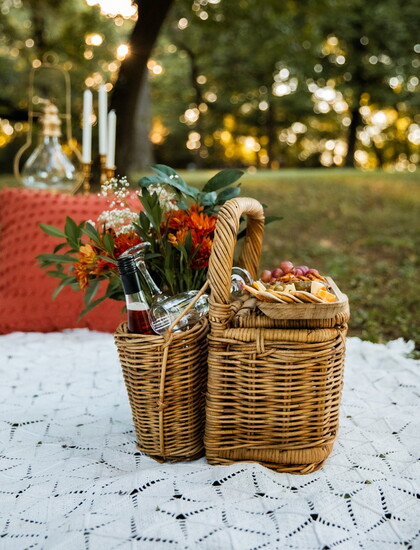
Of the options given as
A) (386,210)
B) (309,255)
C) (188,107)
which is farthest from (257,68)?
(309,255)

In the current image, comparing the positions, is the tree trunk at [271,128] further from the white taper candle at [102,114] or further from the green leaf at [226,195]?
the green leaf at [226,195]

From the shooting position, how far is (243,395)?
1233 millimetres

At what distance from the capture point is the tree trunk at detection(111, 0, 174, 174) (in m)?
3.82

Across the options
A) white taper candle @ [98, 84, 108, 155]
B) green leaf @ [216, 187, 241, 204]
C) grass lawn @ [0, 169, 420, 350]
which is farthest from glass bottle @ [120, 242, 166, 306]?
grass lawn @ [0, 169, 420, 350]

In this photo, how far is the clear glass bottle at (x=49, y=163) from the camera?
2.54 meters

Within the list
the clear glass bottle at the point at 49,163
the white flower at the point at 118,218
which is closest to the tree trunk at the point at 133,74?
the clear glass bottle at the point at 49,163

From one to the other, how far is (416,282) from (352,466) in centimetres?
228

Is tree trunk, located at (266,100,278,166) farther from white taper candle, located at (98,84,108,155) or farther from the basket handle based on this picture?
Result: the basket handle

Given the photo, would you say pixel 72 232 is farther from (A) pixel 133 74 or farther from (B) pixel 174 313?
(A) pixel 133 74

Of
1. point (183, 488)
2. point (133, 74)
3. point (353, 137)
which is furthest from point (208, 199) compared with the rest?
point (353, 137)

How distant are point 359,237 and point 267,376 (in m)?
3.23

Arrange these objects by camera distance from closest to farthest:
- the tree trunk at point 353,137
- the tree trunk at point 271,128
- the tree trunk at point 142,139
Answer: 1. the tree trunk at point 142,139
2. the tree trunk at point 353,137
3. the tree trunk at point 271,128

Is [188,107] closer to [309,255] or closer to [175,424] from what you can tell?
[309,255]

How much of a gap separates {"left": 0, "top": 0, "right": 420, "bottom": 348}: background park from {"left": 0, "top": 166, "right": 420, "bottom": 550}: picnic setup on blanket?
1.28 m
